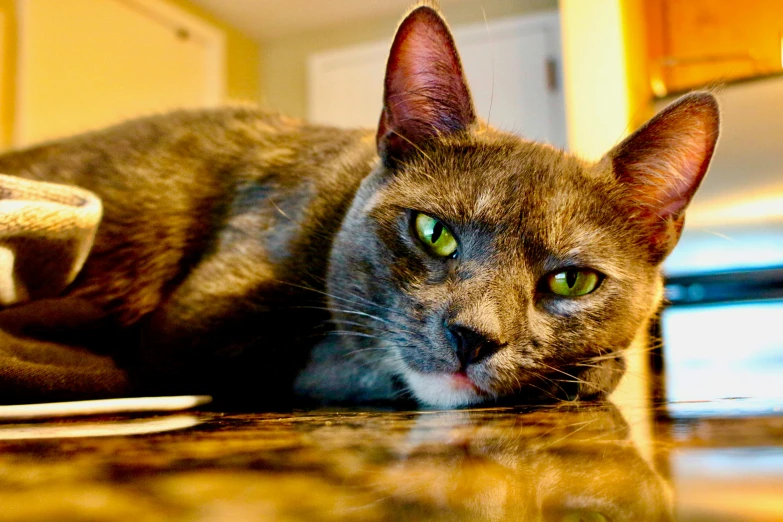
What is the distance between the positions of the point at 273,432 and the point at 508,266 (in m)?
0.39

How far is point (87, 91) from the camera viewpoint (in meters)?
3.77

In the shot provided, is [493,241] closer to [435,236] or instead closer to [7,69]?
[435,236]

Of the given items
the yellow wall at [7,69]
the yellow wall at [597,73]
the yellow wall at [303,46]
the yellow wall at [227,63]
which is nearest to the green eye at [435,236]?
the yellow wall at [597,73]

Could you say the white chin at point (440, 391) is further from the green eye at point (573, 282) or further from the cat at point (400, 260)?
the green eye at point (573, 282)

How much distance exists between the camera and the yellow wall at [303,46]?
14.4 ft

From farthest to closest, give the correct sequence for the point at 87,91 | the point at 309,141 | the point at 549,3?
the point at 549,3, the point at 87,91, the point at 309,141

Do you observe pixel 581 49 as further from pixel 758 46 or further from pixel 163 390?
pixel 163 390

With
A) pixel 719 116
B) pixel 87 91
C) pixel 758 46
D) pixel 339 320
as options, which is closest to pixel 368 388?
pixel 339 320

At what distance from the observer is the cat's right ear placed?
934 mm

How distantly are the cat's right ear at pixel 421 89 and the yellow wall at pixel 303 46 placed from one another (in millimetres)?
3574

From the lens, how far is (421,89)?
0.98 m

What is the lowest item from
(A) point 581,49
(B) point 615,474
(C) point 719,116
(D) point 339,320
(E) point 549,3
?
(B) point 615,474

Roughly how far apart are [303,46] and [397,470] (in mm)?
4773

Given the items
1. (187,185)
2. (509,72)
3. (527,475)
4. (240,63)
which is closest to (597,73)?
(509,72)
